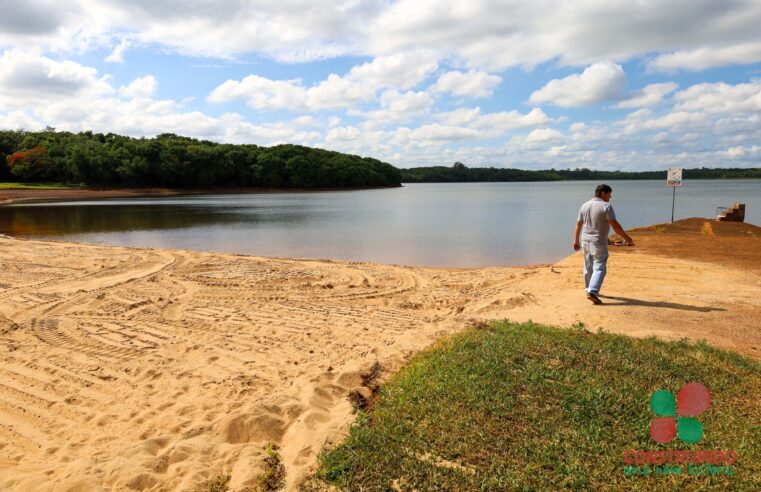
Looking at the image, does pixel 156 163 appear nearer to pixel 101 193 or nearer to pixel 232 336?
pixel 101 193

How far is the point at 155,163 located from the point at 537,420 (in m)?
82.4

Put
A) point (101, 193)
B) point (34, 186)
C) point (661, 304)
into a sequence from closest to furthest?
point (661, 304), point (34, 186), point (101, 193)

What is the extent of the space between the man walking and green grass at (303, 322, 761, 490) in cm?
266

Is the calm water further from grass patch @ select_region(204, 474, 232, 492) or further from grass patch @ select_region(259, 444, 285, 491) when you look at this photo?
grass patch @ select_region(204, 474, 232, 492)

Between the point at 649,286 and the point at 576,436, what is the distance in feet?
23.8

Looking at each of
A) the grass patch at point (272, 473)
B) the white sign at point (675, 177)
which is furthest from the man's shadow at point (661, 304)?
the white sign at point (675, 177)

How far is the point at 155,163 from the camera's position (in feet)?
247

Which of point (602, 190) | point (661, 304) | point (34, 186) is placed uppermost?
point (34, 186)

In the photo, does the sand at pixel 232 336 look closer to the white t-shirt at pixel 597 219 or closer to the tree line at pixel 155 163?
the white t-shirt at pixel 597 219

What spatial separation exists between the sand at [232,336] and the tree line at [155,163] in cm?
6500

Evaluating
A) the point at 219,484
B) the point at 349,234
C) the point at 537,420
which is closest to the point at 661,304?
the point at 537,420

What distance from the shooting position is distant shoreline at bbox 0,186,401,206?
5212 cm

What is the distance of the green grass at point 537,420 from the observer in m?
3.16

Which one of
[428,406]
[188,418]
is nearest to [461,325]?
[428,406]
